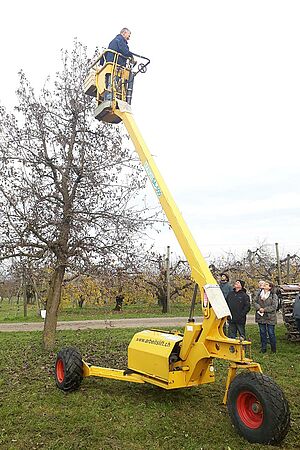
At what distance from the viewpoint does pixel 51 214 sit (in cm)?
966

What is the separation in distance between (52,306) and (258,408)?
6.15 meters

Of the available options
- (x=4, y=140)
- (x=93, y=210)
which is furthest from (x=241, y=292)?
(x=4, y=140)

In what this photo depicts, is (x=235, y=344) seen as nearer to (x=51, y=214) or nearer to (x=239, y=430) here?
(x=239, y=430)

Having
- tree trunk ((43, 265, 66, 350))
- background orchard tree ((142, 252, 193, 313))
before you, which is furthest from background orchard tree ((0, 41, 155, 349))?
background orchard tree ((142, 252, 193, 313))

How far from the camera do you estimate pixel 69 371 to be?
23.9 feet

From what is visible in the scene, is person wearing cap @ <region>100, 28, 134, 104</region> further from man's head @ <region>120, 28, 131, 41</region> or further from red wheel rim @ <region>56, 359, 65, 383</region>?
red wheel rim @ <region>56, 359, 65, 383</region>

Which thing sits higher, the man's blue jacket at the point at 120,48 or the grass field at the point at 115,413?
the man's blue jacket at the point at 120,48

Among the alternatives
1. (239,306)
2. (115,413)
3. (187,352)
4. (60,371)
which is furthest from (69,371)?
(239,306)

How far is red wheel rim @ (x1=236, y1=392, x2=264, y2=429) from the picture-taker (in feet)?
17.2

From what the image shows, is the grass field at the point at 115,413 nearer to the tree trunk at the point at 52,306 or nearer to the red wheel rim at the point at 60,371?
the red wheel rim at the point at 60,371

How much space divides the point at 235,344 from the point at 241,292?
5.12m

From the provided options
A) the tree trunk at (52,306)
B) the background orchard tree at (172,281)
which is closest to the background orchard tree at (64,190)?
the tree trunk at (52,306)

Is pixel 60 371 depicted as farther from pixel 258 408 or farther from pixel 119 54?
pixel 119 54

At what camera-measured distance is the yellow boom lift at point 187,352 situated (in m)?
5.18
